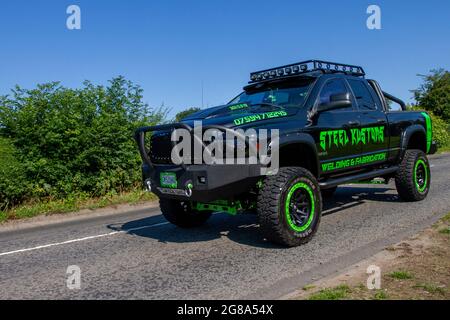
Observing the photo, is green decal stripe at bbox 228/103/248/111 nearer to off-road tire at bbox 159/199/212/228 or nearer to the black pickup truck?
the black pickup truck

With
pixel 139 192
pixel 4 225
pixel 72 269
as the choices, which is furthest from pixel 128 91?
pixel 72 269

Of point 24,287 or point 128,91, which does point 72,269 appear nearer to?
point 24,287

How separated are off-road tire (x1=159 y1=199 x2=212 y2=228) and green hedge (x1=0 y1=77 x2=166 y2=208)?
3921mm

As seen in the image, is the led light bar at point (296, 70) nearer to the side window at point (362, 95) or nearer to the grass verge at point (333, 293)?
the side window at point (362, 95)

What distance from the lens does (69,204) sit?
29.3 feet

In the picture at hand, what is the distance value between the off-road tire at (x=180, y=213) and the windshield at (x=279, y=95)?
184 cm

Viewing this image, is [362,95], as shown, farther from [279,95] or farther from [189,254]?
[189,254]

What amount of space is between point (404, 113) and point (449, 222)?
253 centimetres

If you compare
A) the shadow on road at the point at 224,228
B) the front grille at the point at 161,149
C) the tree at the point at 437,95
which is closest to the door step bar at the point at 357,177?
the shadow on road at the point at 224,228

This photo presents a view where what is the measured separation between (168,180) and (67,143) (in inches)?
→ 201

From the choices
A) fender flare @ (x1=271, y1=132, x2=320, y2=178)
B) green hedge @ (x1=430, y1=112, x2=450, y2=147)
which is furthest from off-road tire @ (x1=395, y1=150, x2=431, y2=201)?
green hedge @ (x1=430, y1=112, x2=450, y2=147)

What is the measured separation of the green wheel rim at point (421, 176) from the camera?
763 centimetres

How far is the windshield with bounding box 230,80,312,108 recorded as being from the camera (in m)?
5.75

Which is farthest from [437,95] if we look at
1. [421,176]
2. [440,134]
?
[421,176]
